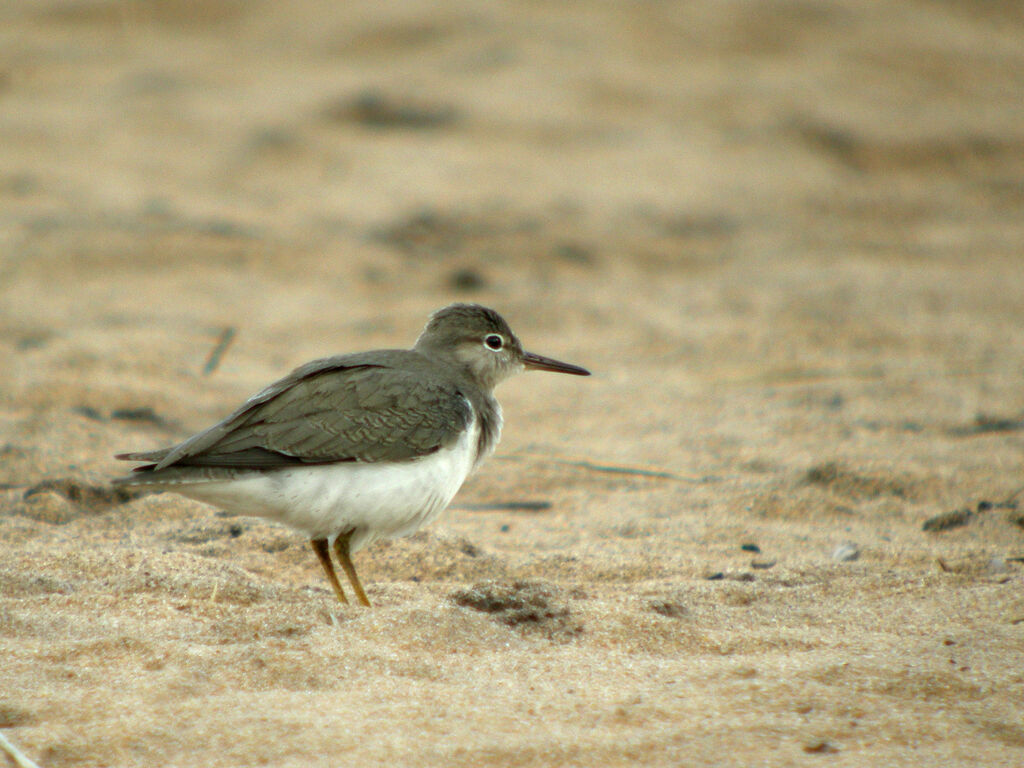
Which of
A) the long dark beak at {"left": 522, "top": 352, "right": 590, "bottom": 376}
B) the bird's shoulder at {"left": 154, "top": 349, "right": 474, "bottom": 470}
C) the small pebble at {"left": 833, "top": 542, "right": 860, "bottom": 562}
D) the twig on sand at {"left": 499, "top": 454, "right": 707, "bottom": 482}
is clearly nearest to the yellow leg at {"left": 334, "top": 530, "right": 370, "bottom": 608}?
the bird's shoulder at {"left": 154, "top": 349, "right": 474, "bottom": 470}

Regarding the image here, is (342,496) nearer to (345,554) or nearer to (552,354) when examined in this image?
(345,554)

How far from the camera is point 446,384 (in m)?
5.03

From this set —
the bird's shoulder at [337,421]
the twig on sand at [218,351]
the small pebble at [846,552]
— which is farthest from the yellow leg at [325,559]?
the twig on sand at [218,351]

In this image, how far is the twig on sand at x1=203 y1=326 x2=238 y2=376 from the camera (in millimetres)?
7480

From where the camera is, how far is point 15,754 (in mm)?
2859

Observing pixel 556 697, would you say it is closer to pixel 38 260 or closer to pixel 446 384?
pixel 446 384

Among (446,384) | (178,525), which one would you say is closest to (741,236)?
(446,384)

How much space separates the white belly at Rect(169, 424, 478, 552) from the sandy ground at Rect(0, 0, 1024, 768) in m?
0.27

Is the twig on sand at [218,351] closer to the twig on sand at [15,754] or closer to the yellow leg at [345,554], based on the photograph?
the yellow leg at [345,554]

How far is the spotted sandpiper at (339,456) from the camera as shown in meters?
4.38

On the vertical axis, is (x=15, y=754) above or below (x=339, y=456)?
below

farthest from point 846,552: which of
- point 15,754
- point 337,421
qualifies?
point 15,754

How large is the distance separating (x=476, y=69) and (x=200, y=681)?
10962 millimetres

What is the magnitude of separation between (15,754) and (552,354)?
5935mm
